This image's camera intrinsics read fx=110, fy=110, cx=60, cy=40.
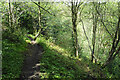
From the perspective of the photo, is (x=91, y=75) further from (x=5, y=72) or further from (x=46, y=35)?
(x=46, y=35)

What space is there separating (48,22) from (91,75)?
413 inches

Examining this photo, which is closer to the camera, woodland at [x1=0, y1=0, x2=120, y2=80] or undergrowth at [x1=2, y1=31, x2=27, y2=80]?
undergrowth at [x1=2, y1=31, x2=27, y2=80]

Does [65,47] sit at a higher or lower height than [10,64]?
lower

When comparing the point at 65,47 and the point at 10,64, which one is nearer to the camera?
the point at 10,64

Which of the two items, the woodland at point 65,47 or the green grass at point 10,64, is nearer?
the green grass at point 10,64

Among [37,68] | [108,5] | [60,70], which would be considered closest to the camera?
[37,68]

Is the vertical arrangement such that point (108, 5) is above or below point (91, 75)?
above

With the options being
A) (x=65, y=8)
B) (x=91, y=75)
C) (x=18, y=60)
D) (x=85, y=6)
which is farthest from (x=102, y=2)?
(x=18, y=60)

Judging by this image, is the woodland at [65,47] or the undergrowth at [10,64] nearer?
the undergrowth at [10,64]

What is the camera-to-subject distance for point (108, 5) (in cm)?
913

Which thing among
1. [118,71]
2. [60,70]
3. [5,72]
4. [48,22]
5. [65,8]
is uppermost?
[65,8]

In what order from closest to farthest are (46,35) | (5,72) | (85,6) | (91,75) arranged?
(5,72), (91,75), (85,6), (46,35)

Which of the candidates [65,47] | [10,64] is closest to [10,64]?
[10,64]

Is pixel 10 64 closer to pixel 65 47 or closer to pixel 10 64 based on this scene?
pixel 10 64
